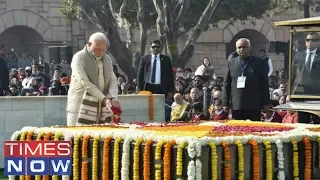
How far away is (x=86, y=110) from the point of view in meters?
12.1

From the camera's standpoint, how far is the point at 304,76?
12.6 m

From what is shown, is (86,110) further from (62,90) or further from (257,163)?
(62,90)

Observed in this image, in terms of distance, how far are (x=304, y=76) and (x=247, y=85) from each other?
189cm

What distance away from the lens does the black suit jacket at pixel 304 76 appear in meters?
12.4

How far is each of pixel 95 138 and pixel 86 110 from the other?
3.07 meters

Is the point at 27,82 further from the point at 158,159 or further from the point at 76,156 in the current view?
the point at 158,159

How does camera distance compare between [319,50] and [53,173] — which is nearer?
[53,173]

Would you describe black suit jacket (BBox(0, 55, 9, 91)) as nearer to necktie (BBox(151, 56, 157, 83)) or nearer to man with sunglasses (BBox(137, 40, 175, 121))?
man with sunglasses (BBox(137, 40, 175, 121))

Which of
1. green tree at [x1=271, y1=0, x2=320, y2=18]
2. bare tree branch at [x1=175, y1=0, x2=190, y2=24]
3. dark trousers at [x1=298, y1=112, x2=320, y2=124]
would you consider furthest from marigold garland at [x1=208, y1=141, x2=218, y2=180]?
green tree at [x1=271, y1=0, x2=320, y2=18]

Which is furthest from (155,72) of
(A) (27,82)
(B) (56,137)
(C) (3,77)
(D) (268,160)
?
(A) (27,82)

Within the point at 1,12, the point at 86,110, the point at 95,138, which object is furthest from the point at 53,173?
the point at 1,12

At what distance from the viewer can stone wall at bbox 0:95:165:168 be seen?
15242 millimetres

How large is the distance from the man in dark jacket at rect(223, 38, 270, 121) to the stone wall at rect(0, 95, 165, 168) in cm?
166

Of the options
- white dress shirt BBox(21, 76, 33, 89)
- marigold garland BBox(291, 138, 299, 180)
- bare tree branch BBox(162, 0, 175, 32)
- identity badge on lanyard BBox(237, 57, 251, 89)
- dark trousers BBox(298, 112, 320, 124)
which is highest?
bare tree branch BBox(162, 0, 175, 32)
